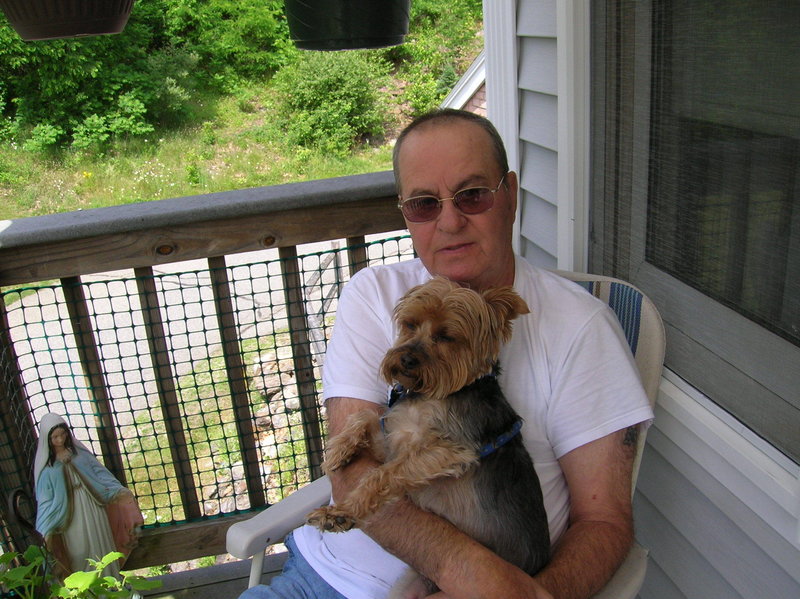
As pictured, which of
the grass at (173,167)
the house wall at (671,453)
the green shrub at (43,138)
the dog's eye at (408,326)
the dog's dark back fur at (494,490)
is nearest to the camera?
the house wall at (671,453)

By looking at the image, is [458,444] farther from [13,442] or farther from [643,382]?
[13,442]

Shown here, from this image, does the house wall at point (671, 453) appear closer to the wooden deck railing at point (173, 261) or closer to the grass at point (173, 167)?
the wooden deck railing at point (173, 261)

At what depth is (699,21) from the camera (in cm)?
152

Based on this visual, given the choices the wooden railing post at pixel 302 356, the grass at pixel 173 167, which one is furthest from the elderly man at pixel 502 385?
the grass at pixel 173 167

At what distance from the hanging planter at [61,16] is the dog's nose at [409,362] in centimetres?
129

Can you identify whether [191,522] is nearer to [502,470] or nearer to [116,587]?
[116,587]

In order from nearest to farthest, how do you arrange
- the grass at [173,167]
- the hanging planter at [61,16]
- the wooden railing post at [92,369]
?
the hanging planter at [61,16] → the wooden railing post at [92,369] → the grass at [173,167]

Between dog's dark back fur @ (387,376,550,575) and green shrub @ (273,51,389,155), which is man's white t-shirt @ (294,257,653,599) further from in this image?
green shrub @ (273,51,389,155)

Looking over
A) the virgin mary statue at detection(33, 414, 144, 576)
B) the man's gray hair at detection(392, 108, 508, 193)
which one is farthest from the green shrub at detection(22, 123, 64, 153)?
the man's gray hair at detection(392, 108, 508, 193)

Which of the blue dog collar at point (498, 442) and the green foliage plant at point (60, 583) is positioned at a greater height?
the blue dog collar at point (498, 442)

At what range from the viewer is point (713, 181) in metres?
1.55

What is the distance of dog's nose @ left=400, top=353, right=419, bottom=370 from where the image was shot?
5.28ft

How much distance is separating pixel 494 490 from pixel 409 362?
337 mm

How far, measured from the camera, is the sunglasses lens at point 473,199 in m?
1.77
